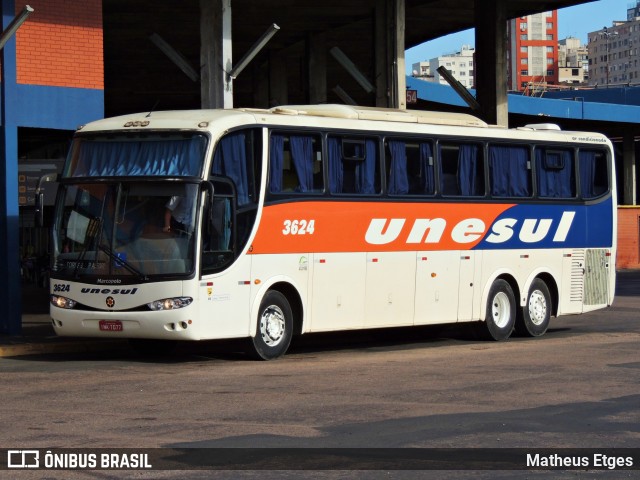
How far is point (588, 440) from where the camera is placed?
10938 millimetres

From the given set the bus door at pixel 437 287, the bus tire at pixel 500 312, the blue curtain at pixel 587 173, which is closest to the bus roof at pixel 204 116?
the bus door at pixel 437 287

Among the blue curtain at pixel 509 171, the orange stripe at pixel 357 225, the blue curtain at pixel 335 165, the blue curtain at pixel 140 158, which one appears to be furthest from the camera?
the blue curtain at pixel 509 171

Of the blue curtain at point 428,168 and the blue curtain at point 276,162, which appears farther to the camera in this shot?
the blue curtain at point 428,168

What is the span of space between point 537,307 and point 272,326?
6.92 meters

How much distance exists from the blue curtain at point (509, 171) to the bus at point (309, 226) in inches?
1.2

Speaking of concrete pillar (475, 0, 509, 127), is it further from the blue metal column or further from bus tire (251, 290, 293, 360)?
bus tire (251, 290, 293, 360)

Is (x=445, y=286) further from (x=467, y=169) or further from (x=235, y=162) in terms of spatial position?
(x=235, y=162)

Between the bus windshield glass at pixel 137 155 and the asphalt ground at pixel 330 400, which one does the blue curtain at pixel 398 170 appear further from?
the bus windshield glass at pixel 137 155

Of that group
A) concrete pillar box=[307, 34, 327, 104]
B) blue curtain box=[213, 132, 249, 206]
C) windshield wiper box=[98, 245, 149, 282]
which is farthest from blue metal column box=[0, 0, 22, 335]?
concrete pillar box=[307, 34, 327, 104]

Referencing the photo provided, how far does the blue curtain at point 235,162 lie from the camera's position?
1838 cm

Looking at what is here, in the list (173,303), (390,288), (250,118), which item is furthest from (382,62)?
(173,303)

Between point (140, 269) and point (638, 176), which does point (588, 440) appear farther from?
point (638, 176)

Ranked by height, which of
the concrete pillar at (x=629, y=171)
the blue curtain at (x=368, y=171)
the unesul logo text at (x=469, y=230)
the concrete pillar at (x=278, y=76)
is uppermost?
the concrete pillar at (x=278, y=76)

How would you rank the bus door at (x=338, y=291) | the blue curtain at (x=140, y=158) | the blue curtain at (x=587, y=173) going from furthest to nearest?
1. the blue curtain at (x=587, y=173)
2. the bus door at (x=338, y=291)
3. the blue curtain at (x=140, y=158)
